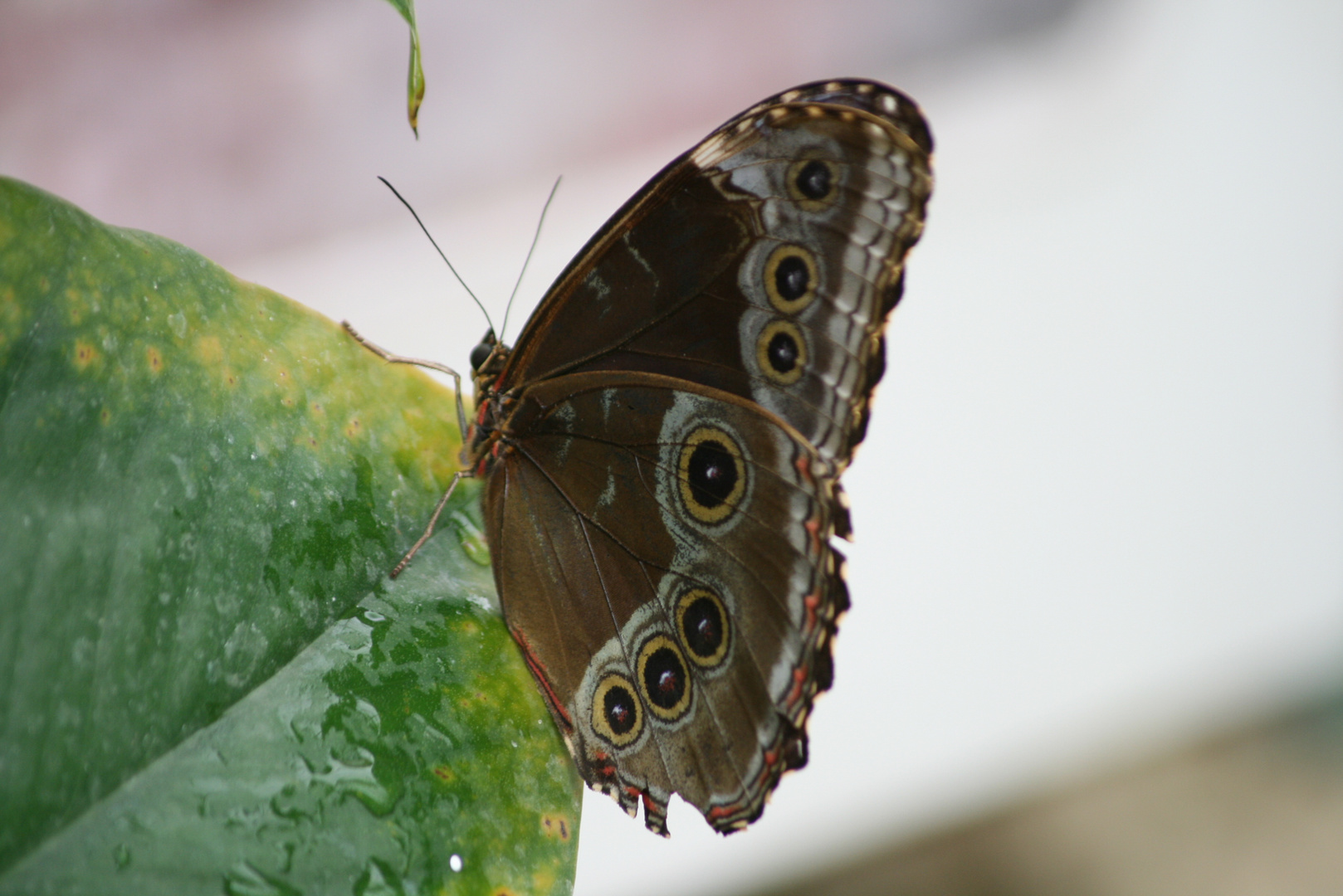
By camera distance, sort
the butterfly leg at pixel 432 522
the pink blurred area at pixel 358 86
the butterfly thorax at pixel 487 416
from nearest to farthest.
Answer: the butterfly leg at pixel 432 522 → the butterfly thorax at pixel 487 416 → the pink blurred area at pixel 358 86

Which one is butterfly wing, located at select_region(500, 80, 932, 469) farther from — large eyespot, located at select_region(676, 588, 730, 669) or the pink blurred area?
the pink blurred area

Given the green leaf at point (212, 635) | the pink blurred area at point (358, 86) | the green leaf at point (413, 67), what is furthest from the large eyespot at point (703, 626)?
the pink blurred area at point (358, 86)

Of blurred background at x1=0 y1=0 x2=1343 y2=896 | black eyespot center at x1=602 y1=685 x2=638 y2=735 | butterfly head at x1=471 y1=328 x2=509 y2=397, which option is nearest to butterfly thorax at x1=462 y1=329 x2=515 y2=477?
butterfly head at x1=471 y1=328 x2=509 y2=397

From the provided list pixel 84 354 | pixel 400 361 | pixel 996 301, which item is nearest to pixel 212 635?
pixel 84 354

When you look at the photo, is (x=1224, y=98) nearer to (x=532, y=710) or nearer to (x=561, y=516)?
(x=561, y=516)

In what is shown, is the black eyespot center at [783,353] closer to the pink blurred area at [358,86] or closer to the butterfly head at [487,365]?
the butterfly head at [487,365]

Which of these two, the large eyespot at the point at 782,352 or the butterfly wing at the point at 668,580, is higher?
the large eyespot at the point at 782,352

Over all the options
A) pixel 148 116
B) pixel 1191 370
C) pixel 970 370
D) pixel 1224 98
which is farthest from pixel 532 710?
pixel 1224 98

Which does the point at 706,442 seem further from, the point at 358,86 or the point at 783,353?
the point at 358,86
